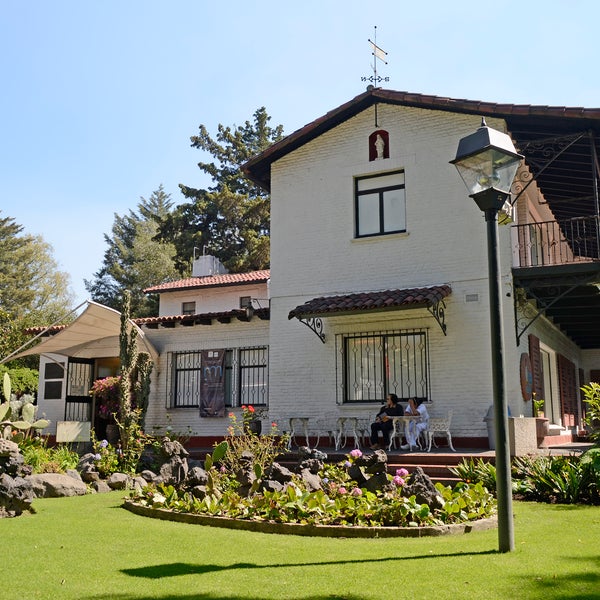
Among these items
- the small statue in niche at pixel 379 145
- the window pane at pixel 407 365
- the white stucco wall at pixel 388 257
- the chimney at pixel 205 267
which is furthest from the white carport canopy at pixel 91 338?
the chimney at pixel 205 267

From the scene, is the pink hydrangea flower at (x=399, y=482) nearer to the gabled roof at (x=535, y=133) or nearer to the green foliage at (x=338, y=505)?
the green foliage at (x=338, y=505)

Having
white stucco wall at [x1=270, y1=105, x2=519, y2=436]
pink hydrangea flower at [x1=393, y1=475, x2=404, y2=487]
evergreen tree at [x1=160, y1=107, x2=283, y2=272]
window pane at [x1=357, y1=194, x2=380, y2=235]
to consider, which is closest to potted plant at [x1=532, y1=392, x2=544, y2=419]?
white stucco wall at [x1=270, y1=105, x2=519, y2=436]

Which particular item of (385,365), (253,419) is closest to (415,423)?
(385,365)

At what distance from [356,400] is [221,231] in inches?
952

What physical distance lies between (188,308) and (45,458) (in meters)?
13.8

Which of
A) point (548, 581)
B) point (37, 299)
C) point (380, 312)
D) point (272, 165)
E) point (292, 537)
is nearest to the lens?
point (548, 581)

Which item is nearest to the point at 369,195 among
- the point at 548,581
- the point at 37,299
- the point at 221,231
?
the point at 548,581

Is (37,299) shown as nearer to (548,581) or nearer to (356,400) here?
(356,400)

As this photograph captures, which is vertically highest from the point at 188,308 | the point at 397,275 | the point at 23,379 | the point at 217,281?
the point at 217,281

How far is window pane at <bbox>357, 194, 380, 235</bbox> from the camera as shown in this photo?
15.5 meters

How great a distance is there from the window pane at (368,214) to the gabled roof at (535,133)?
2.07 metres

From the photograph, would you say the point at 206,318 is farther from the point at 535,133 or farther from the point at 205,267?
the point at 205,267

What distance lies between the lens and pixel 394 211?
1528cm

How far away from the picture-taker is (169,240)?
125 ft
